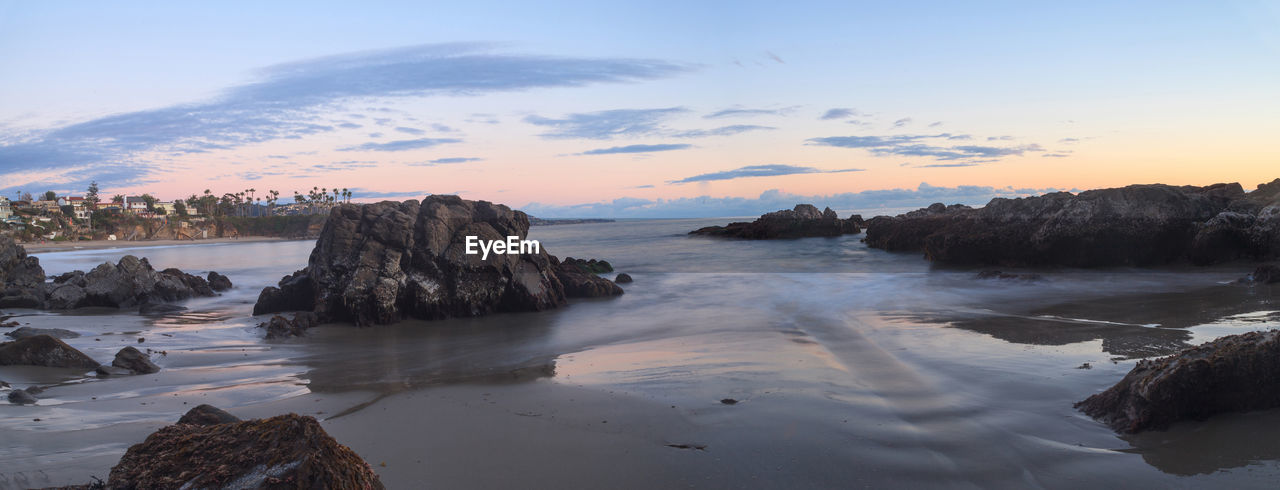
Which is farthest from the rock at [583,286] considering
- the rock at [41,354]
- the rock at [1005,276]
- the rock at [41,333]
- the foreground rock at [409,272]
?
the rock at [1005,276]

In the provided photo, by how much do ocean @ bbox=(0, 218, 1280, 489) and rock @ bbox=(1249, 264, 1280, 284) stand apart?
1.63ft

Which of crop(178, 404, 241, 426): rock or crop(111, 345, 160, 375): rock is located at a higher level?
crop(178, 404, 241, 426): rock

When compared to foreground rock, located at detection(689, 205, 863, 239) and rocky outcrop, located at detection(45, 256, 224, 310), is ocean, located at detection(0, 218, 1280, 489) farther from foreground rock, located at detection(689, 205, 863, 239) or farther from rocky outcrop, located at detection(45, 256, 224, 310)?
foreground rock, located at detection(689, 205, 863, 239)

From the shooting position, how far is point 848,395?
5590 mm

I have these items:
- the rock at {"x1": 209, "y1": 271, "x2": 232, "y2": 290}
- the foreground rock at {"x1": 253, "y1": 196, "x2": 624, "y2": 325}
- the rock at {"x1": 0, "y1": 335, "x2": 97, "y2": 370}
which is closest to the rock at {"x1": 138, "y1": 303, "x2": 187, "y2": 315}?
the foreground rock at {"x1": 253, "y1": 196, "x2": 624, "y2": 325}

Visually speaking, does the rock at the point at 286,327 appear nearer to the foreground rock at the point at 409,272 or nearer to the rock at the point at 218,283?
the foreground rock at the point at 409,272

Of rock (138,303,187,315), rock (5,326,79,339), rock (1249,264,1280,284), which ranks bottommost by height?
rock (138,303,187,315)

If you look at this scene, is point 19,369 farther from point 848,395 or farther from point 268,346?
point 848,395

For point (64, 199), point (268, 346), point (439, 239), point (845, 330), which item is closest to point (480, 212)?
point (439, 239)

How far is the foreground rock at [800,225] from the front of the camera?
42.2 meters

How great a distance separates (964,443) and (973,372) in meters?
2.29

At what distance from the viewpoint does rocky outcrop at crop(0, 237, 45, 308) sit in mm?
13078

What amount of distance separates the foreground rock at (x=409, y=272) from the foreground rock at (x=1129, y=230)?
508 inches

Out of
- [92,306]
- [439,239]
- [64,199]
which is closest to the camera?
[439,239]
